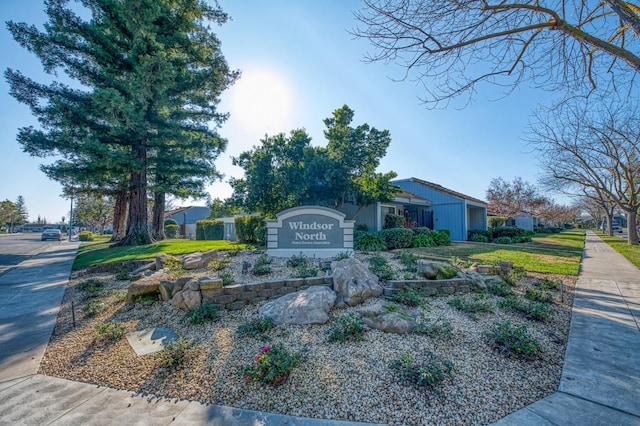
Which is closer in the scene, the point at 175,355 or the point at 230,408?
the point at 230,408

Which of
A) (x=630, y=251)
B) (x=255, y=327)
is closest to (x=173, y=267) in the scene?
(x=255, y=327)

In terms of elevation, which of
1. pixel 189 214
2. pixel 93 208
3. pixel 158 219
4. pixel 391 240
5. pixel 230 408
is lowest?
pixel 230 408

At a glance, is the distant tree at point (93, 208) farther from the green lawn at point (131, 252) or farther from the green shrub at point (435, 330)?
the green shrub at point (435, 330)

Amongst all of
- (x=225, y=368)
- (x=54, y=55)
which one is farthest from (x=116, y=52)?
(x=225, y=368)

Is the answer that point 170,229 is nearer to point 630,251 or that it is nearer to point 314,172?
point 314,172

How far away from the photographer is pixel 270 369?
2.71 metres

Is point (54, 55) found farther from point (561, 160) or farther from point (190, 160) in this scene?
point (561, 160)

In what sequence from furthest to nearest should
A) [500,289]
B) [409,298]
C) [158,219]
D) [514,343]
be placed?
[158,219] → [500,289] → [409,298] → [514,343]

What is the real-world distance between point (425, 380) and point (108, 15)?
17.8m

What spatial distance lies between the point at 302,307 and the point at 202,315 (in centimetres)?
156

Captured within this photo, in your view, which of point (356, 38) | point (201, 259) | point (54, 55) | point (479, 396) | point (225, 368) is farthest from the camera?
point (54, 55)

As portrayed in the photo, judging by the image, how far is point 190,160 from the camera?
1426 cm

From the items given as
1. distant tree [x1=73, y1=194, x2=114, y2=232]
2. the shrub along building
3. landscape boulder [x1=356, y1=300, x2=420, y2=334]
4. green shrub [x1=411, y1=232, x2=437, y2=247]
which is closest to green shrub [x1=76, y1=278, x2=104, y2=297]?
landscape boulder [x1=356, y1=300, x2=420, y2=334]

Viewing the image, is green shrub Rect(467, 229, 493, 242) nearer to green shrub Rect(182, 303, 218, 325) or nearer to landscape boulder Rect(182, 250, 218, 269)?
landscape boulder Rect(182, 250, 218, 269)
